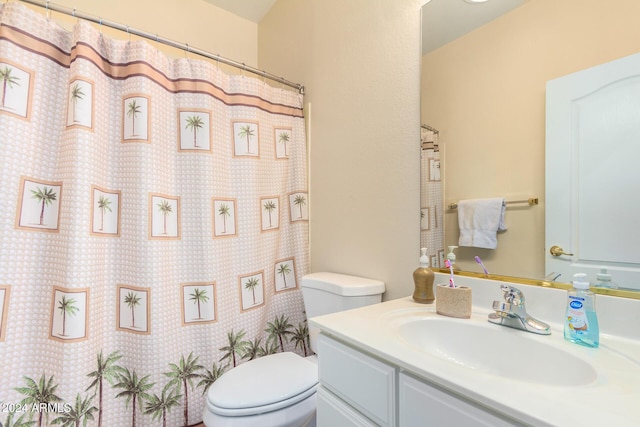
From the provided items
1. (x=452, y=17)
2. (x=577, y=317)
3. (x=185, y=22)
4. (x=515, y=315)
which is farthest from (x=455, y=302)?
(x=185, y=22)

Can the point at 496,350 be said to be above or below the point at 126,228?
below

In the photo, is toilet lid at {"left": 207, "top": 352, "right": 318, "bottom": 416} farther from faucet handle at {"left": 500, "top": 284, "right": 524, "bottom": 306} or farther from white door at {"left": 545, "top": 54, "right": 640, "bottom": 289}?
white door at {"left": 545, "top": 54, "right": 640, "bottom": 289}

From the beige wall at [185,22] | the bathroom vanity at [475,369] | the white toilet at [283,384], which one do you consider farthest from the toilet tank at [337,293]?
the beige wall at [185,22]

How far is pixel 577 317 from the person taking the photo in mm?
685

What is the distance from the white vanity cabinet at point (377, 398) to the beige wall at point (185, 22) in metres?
2.15

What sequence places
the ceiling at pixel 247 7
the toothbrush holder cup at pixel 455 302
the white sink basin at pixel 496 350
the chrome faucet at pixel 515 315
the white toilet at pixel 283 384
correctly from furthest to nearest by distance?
the ceiling at pixel 247 7 → the white toilet at pixel 283 384 → the toothbrush holder cup at pixel 455 302 → the chrome faucet at pixel 515 315 → the white sink basin at pixel 496 350

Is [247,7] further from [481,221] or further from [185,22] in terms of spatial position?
[481,221]

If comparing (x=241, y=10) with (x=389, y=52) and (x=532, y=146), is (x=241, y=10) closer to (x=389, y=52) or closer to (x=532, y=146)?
(x=389, y=52)

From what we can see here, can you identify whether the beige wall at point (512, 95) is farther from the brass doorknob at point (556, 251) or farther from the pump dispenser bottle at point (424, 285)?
the pump dispenser bottle at point (424, 285)

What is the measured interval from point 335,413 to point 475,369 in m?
0.40

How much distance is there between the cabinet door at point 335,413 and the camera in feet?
2.35

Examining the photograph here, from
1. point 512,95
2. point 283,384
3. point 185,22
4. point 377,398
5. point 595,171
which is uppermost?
point 185,22

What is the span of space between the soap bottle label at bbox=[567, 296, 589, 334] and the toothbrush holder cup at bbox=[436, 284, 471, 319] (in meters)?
0.24

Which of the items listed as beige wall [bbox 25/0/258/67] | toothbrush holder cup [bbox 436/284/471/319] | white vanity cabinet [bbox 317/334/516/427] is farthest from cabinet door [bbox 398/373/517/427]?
beige wall [bbox 25/0/258/67]
